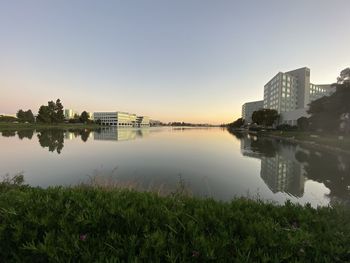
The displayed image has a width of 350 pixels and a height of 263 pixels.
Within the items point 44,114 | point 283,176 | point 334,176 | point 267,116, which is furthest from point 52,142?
point 267,116

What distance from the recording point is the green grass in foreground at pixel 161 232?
7.19 ft

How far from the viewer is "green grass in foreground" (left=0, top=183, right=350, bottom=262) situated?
2191 mm

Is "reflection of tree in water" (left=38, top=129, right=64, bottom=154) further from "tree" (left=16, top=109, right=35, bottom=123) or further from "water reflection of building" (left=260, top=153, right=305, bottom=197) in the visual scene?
"tree" (left=16, top=109, right=35, bottom=123)

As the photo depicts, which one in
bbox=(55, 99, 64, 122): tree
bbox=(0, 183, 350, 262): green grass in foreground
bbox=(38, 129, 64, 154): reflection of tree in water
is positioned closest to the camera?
bbox=(0, 183, 350, 262): green grass in foreground

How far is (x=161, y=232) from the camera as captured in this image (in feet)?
7.72

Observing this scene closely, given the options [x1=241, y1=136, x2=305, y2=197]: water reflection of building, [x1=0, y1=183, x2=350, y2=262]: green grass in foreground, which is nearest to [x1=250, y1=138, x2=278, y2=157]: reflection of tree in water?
[x1=241, y1=136, x2=305, y2=197]: water reflection of building

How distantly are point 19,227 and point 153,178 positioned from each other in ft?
35.2

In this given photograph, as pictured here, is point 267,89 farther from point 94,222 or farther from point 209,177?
point 94,222

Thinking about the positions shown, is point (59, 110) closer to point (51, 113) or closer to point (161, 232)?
point (51, 113)

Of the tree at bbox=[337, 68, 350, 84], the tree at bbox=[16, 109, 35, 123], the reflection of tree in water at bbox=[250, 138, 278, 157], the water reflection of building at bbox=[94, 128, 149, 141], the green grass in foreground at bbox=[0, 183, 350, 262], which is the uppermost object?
the tree at bbox=[337, 68, 350, 84]

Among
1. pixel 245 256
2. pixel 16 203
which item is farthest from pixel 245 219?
pixel 16 203

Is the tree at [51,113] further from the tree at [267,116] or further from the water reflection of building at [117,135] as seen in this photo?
the tree at [267,116]

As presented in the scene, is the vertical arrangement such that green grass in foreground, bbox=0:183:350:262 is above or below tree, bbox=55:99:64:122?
below

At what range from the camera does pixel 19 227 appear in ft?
8.05
